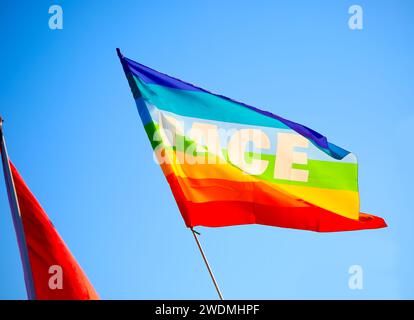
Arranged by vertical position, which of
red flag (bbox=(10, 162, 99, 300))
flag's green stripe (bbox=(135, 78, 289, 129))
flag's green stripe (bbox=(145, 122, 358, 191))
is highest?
flag's green stripe (bbox=(135, 78, 289, 129))

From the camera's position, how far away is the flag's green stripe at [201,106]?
18.2 metres

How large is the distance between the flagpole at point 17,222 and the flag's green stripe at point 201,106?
5247mm

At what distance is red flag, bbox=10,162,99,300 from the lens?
51.6 feet

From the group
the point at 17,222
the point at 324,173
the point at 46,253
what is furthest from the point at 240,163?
the point at 17,222

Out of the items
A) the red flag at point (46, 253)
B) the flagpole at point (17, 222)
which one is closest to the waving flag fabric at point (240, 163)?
the red flag at point (46, 253)

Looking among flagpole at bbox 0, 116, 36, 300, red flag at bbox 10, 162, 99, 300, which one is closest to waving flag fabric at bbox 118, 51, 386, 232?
red flag at bbox 10, 162, 99, 300

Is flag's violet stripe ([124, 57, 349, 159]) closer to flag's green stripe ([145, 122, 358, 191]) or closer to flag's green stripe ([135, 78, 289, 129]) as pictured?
flag's green stripe ([135, 78, 289, 129])

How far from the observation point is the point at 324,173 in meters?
17.5

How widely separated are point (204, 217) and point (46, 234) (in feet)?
12.2

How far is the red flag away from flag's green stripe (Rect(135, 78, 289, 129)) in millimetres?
4298

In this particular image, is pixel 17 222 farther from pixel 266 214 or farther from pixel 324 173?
pixel 324 173

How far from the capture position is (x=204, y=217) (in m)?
16.8
